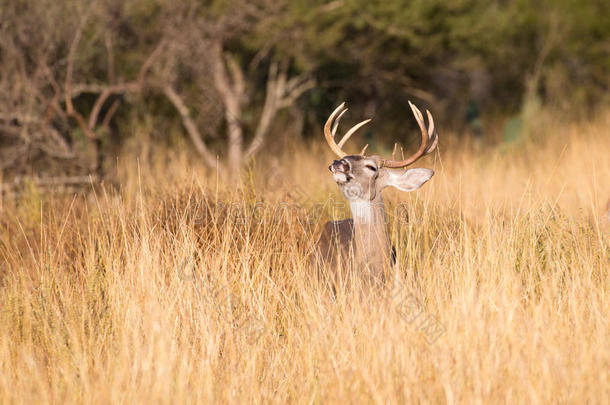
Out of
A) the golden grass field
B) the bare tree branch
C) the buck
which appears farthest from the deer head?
the bare tree branch

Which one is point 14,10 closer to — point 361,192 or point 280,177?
point 280,177

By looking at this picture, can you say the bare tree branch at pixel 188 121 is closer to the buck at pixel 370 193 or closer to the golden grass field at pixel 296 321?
the golden grass field at pixel 296 321

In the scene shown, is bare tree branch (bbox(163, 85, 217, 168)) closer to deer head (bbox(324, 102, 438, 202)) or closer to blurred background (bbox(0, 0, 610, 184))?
blurred background (bbox(0, 0, 610, 184))

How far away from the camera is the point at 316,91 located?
43.0ft

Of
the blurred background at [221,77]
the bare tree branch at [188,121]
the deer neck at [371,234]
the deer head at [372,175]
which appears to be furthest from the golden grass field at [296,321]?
the bare tree branch at [188,121]

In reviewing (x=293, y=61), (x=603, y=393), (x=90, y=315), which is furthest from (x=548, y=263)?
(x=293, y=61)

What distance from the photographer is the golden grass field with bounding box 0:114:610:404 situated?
332cm

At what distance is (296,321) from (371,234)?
882 mm

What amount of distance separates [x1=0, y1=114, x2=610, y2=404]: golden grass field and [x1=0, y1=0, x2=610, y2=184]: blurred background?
2.51 m

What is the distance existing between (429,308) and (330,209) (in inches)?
81.5

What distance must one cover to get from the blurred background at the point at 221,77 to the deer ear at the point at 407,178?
2225 mm

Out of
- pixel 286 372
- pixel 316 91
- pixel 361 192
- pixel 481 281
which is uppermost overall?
pixel 316 91

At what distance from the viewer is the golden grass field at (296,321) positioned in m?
3.32

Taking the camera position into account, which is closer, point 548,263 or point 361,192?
point 548,263
